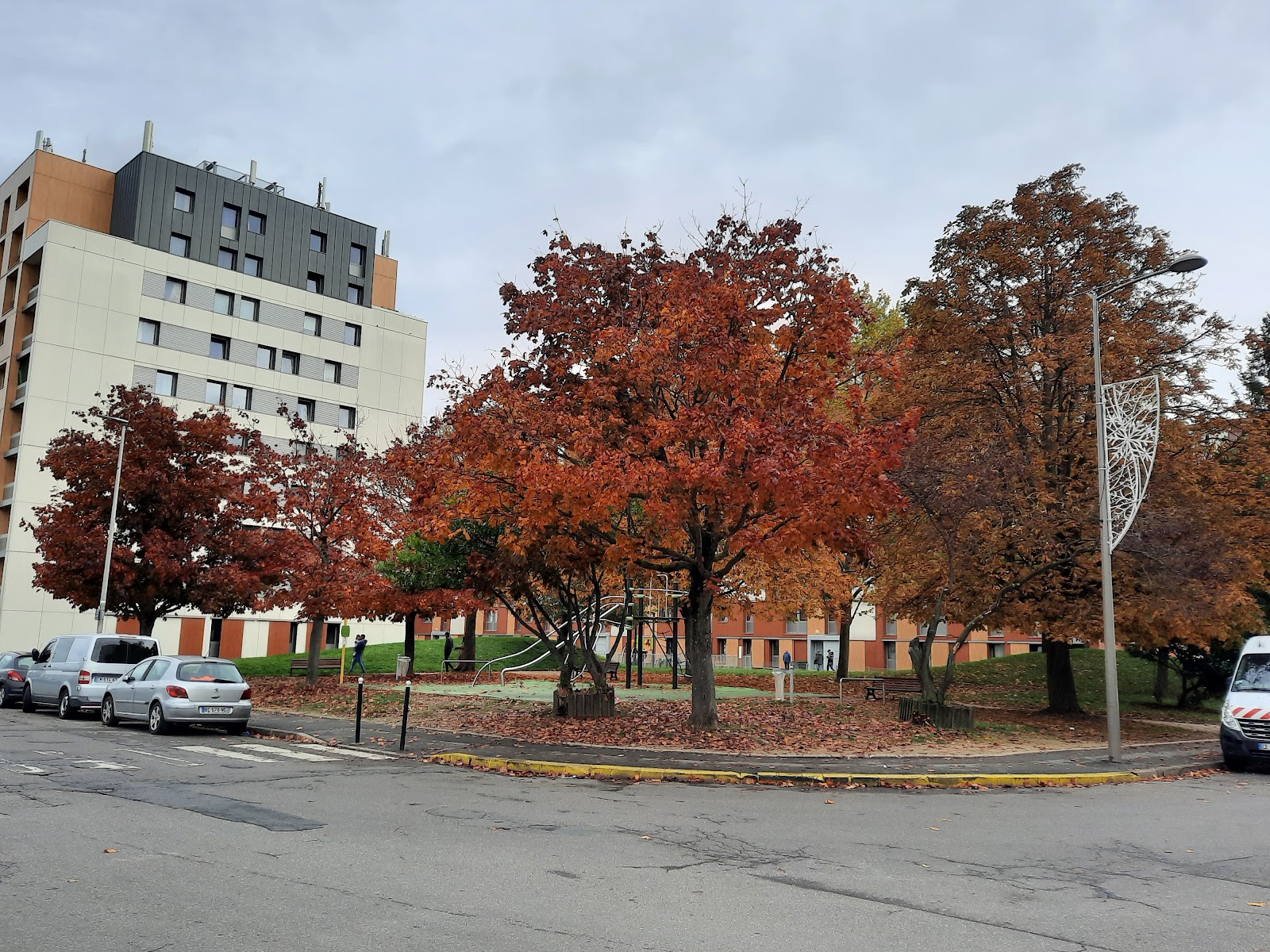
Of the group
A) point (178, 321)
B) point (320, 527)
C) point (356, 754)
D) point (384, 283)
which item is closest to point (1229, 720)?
point (356, 754)

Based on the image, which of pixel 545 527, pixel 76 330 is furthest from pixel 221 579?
pixel 76 330

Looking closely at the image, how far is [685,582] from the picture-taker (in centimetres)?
3241

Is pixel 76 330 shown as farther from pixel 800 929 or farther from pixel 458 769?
pixel 800 929

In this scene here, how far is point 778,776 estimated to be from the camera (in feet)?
42.8

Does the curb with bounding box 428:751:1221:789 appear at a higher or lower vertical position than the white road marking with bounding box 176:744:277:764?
higher

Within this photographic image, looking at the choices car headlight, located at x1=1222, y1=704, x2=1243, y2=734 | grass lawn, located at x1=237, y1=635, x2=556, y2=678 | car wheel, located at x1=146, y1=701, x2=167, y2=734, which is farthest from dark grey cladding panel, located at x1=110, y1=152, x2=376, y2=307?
car headlight, located at x1=1222, y1=704, x2=1243, y2=734

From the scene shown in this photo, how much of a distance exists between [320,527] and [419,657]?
1559cm

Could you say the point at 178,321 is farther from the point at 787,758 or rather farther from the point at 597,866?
the point at 597,866

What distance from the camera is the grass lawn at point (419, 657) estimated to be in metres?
38.8

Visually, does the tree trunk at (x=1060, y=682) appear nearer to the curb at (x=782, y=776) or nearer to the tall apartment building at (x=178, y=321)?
the curb at (x=782, y=776)

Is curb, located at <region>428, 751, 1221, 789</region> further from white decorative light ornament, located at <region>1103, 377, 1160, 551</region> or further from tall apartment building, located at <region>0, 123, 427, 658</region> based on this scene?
tall apartment building, located at <region>0, 123, 427, 658</region>

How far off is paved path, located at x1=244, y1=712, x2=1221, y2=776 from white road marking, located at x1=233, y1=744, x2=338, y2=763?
1313mm

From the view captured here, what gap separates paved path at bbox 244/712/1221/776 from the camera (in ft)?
45.7

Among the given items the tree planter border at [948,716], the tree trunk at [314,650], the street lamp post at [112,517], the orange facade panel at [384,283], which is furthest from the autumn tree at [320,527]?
the orange facade panel at [384,283]
